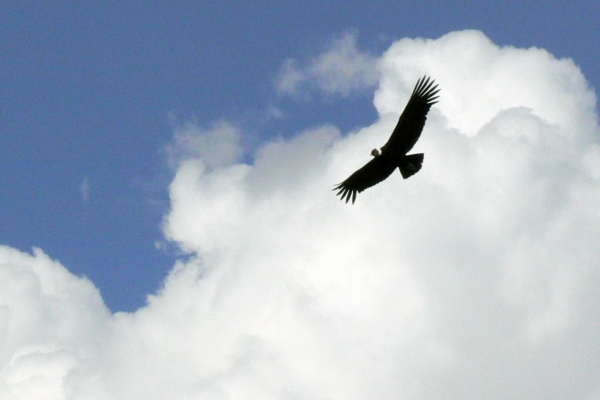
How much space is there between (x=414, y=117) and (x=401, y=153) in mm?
2328

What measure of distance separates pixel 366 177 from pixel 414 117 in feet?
17.5

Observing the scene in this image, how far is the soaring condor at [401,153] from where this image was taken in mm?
52050

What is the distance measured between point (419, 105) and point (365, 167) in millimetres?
5159

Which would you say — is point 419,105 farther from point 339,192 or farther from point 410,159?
point 339,192

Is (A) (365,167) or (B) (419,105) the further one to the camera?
(A) (365,167)

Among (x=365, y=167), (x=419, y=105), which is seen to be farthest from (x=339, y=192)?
(x=419, y=105)

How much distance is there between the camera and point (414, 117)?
52.3m

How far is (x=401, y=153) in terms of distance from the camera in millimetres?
53969

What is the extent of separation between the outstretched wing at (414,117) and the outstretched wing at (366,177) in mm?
2091

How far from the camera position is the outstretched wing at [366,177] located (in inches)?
2180

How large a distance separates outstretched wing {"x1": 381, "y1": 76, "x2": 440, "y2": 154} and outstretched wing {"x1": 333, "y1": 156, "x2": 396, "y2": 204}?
2091 millimetres

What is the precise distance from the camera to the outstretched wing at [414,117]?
52.0 meters

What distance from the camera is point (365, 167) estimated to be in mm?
55844

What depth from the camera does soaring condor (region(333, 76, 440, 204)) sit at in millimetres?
52050
